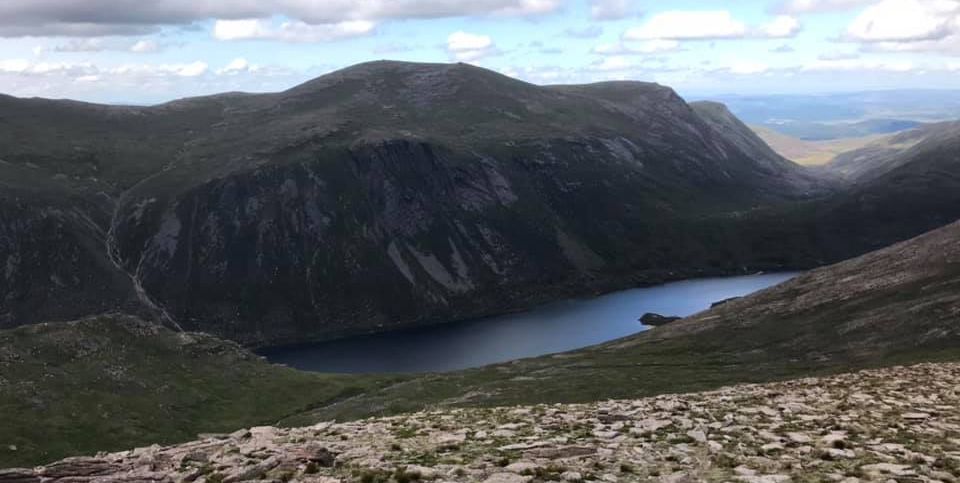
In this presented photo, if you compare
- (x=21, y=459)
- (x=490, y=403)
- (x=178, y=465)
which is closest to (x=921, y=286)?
(x=490, y=403)

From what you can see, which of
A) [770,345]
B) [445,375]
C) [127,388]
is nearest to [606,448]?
[770,345]

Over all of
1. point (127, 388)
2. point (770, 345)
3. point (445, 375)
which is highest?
point (127, 388)

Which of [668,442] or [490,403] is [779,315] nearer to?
[490,403]

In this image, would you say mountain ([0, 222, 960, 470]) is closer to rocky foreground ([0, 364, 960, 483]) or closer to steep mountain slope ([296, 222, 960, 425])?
steep mountain slope ([296, 222, 960, 425])

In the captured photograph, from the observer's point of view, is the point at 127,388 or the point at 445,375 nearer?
the point at 127,388

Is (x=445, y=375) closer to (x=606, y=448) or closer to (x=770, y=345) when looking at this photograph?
(x=770, y=345)

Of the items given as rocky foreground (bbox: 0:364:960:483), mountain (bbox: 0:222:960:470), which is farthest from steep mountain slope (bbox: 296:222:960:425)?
rocky foreground (bbox: 0:364:960:483)
